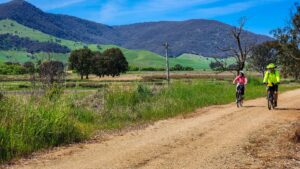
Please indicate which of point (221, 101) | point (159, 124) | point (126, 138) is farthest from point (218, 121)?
point (221, 101)

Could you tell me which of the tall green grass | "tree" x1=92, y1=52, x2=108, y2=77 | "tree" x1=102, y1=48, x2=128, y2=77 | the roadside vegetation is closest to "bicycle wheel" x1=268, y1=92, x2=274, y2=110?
the roadside vegetation

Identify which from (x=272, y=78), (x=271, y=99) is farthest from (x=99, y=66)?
(x=271, y=99)

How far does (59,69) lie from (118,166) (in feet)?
39.7

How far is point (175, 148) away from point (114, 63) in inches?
4686

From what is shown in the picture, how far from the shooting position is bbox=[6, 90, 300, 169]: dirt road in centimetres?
1048

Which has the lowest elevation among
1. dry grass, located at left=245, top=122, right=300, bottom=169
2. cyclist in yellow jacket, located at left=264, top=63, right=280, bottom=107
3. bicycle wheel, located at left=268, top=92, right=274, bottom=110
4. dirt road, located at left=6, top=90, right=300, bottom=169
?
dry grass, located at left=245, top=122, right=300, bottom=169

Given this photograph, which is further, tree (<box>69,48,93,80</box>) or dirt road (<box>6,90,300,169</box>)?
tree (<box>69,48,93,80</box>)

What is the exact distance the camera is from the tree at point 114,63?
129 metres

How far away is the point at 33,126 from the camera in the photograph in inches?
508

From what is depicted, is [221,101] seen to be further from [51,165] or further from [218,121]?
[51,165]

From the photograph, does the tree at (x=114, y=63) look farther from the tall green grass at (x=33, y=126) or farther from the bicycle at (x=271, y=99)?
the tall green grass at (x=33, y=126)

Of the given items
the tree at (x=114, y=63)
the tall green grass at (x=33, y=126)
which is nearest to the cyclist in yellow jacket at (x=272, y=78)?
the tall green grass at (x=33, y=126)

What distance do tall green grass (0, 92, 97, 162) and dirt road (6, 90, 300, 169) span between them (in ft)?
2.38

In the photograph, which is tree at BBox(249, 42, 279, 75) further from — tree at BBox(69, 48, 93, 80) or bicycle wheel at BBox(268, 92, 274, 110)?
bicycle wheel at BBox(268, 92, 274, 110)
